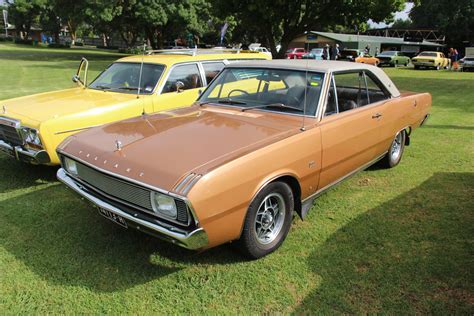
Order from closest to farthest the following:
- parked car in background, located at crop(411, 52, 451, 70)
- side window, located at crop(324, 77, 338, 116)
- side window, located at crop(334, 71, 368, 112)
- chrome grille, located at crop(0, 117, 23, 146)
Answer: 1. side window, located at crop(324, 77, 338, 116)
2. side window, located at crop(334, 71, 368, 112)
3. chrome grille, located at crop(0, 117, 23, 146)
4. parked car in background, located at crop(411, 52, 451, 70)

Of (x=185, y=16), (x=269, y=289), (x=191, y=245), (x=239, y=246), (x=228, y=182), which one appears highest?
(x=185, y=16)

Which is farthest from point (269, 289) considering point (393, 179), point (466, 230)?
point (393, 179)

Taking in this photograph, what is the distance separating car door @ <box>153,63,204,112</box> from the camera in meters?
5.85

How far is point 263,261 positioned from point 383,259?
3.47 ft

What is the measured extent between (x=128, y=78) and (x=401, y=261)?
474cm

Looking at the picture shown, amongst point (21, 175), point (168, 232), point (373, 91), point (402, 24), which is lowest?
point (21, 175)

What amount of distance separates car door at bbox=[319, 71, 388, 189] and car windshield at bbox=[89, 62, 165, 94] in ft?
9.47

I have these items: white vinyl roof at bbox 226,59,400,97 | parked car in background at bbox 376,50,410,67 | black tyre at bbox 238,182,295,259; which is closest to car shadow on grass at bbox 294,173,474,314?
black tyre at bbox 238,182,295,259

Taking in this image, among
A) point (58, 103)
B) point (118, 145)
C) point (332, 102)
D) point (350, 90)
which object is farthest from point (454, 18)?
point (118, 145)

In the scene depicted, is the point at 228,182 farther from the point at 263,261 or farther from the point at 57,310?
the point at 57,310

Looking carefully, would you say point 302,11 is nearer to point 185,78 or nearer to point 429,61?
point 429,61

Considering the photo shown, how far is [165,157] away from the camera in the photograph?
119 inches

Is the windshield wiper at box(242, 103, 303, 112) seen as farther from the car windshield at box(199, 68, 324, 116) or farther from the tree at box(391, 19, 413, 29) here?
the tree at box(391, 19, 413, 29)

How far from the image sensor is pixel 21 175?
5.31m
